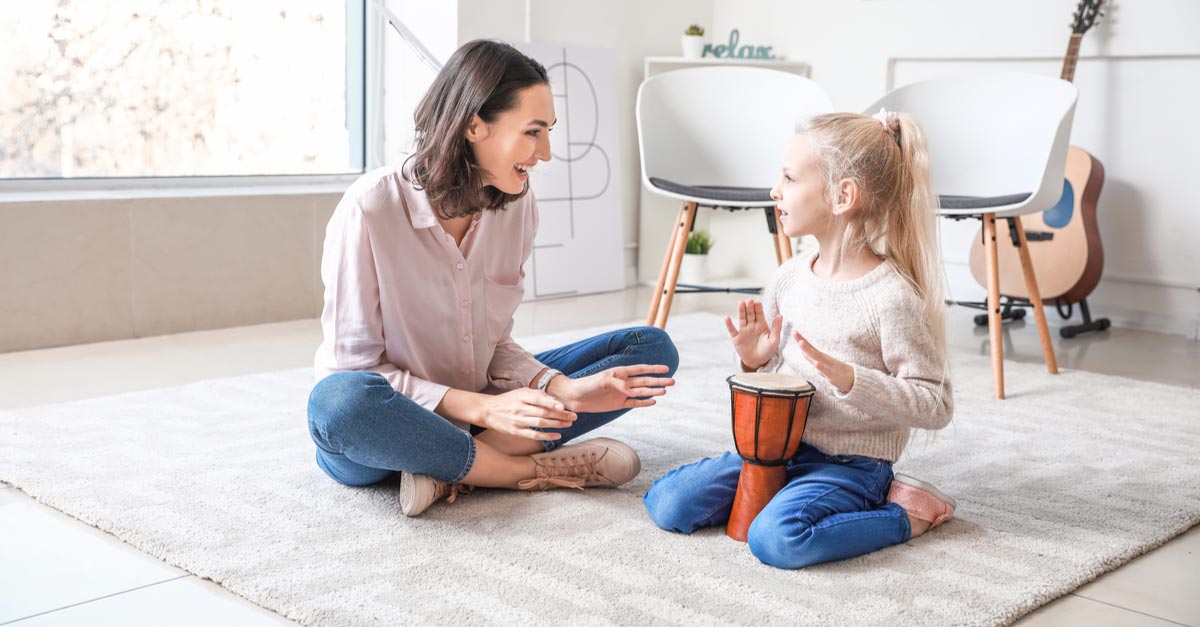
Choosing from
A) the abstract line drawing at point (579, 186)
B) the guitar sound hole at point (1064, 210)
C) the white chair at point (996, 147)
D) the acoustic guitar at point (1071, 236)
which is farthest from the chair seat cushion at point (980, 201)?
the abstract line drawing at point (579, 186)

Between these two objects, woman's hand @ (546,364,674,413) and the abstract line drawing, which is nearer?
woman's hand @ (546,364,674,413)

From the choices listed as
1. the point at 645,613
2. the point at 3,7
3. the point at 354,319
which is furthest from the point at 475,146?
the point at 3,7

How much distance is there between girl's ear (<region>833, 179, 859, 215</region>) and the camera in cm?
172

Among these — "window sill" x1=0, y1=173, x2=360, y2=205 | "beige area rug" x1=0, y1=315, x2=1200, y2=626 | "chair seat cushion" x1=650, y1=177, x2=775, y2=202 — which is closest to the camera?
"beige area rug" x1=0, y1=315, x2=1200, y2=626

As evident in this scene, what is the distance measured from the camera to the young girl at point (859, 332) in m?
1.65

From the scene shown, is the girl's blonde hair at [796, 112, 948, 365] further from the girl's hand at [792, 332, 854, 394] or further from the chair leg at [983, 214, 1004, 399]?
the chair leg at [983, 214, 1004, 399]

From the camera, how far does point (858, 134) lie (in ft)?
5.64

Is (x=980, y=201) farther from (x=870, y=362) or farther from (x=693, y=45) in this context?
(x=693, y=45)

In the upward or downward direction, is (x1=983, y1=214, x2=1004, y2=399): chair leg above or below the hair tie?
below

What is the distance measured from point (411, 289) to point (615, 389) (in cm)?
34

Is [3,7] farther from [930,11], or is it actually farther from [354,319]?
[930,11]

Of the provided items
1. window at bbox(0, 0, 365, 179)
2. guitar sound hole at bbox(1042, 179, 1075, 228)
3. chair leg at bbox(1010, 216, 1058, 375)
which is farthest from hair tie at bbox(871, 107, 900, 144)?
window at bbox(0, 0, 365, 179)

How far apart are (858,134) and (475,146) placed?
0.56 meters

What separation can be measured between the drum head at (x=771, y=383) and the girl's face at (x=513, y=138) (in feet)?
1.44
